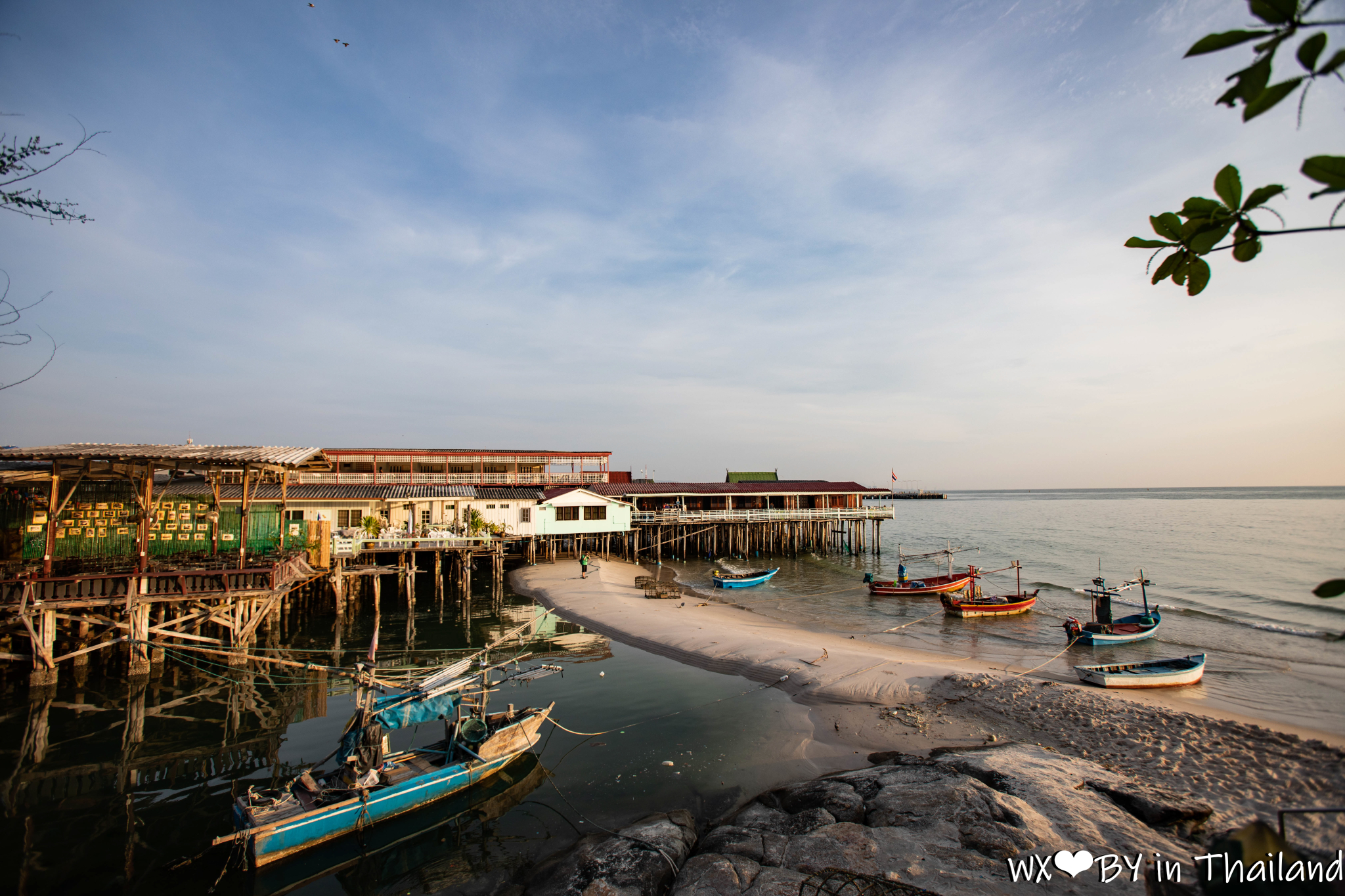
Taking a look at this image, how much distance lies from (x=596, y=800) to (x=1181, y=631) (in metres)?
28.2

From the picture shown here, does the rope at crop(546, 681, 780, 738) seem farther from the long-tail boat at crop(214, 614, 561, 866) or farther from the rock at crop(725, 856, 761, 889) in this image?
the rock at crop(725, 856, 761, 889)

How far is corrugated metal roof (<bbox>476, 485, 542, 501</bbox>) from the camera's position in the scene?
1700 inches

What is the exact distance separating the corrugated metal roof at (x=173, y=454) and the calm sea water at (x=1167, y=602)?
23.2m

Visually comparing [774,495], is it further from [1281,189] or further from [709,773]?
[1281,189]

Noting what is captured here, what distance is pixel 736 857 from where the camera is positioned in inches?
359

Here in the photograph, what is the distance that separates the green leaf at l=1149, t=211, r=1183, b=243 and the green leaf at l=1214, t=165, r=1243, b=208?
270 millimetres

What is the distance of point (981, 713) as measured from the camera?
1602cm

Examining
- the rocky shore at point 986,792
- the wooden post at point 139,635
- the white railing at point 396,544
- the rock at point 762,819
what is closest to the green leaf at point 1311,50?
the rocky shore at point 986,792

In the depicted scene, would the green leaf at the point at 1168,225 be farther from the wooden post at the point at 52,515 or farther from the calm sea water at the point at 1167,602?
the wooden post at the point at 52,515

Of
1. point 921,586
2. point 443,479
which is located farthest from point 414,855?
point 443,479

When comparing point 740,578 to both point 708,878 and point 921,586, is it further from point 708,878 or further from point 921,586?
point 708,878

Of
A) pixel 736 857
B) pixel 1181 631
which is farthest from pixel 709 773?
pixel 1181 631

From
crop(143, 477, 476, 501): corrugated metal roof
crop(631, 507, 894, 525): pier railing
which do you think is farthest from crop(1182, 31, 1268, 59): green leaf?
crop(631, 507, 894, 525): pier railing

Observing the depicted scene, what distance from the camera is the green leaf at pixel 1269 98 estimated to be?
1386 mm
